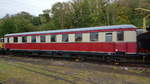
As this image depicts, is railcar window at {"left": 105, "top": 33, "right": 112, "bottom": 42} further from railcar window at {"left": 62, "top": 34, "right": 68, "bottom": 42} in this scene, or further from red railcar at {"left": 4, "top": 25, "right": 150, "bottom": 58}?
railcar window at {"left": 62, "top": 34, "right": 68, "bottom": 42}

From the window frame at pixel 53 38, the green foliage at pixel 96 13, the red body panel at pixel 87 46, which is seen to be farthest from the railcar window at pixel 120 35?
the green foliage at pixel 96 13

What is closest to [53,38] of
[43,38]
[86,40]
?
[43,38]

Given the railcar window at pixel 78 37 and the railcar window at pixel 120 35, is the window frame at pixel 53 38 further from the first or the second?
the railcar window at pixel 120 35

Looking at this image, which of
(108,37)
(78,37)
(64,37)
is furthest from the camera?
(64,37)

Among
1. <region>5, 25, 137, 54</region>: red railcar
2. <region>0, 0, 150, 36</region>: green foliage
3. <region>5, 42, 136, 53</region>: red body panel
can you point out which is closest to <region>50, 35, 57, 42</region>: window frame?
<region>5, 25, 137, 54</region>: red railcar

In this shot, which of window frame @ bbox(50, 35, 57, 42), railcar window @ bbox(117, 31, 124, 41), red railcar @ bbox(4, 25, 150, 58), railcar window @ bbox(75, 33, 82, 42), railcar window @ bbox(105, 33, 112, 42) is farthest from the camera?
window frame @ bbox(50, 35, 57, 42)

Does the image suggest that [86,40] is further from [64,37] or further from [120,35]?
[120,35]

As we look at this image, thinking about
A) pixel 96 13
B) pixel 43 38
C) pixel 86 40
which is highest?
pixel 96 13

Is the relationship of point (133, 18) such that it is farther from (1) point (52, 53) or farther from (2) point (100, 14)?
(1) point (52, 53)

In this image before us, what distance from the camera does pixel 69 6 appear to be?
33.5 meters

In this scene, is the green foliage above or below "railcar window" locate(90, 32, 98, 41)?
above

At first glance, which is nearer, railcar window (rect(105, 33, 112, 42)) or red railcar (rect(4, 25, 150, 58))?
red railcar (rect(4, 25, 150, 58))

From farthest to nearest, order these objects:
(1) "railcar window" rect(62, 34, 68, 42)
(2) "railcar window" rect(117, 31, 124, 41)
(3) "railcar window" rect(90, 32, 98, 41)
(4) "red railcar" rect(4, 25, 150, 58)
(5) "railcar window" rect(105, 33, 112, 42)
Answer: (1) "railcar window" rect(62, 34, 68, 42) → (3) "railcar window" rect(90, 32, 98, 41) → (5) "railcar window" rect(105, 33, 112, 42) → (2) "railcar window" rect(117, 31, 124, 41) → (4) "red railcar" rect(4, 25, 150, 58)

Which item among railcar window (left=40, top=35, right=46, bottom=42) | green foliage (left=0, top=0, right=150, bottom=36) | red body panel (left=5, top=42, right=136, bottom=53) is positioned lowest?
red body panel (left=5, top=42, right=136, bottom=53)
